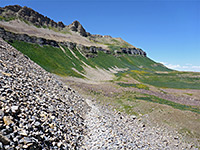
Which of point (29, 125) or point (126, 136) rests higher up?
point (29, 125)

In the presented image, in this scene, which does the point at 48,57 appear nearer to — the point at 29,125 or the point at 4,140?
the point at 29,125

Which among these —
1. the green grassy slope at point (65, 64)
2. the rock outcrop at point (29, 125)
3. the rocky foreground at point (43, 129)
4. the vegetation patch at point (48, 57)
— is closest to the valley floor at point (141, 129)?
the rocky foreground at point (43, 129)

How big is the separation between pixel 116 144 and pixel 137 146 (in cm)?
297

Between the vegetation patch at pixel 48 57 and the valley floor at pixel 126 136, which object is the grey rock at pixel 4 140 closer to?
the valley floor at pixel 126 136

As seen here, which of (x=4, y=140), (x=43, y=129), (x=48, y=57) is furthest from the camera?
(x=48, y=57)

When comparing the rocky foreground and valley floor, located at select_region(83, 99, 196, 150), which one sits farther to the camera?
valley floor, located at select_region(83, 99, 196, 150)

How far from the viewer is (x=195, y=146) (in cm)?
1914

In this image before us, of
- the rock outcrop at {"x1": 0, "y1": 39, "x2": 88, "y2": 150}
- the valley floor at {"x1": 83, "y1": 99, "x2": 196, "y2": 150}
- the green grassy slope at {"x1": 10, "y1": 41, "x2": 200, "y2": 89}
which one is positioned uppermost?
the green grassy slope at {"x1": 10, "y1": 41, "x2": 200, "y2": 89}

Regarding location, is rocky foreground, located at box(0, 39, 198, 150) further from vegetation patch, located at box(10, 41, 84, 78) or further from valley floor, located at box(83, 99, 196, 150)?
vegetation patch, located at box(10, 41, 84, 78)

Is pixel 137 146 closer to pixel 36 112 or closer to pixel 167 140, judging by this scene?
pixel 167 140

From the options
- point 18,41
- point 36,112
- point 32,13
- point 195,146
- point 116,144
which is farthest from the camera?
point 32,13

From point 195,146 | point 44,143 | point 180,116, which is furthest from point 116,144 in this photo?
point 180,116

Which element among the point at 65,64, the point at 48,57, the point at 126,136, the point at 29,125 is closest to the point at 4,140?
the point at 29,125

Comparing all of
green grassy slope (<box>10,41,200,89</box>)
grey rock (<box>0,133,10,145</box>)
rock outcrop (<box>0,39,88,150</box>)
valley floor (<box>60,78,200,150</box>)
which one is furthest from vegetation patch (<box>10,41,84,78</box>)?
grey rock (<box>0,133,10,145</box>)
